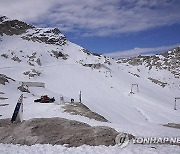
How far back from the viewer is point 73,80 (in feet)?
222

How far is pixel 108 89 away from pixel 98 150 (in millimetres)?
51037

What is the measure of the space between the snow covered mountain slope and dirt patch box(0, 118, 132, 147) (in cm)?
600

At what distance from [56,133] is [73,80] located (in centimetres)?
Result: 5271

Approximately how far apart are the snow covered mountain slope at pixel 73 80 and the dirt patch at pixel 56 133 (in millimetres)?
5997

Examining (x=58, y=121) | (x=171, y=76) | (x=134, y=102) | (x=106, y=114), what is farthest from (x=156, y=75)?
(x=58, y=121)

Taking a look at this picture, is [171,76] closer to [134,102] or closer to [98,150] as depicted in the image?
[134,102]

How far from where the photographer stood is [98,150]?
39.3ft

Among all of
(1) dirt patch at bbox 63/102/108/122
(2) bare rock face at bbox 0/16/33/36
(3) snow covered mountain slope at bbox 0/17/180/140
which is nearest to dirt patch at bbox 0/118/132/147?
(3) snow covered mountain slope at bbox 0/17/180/140

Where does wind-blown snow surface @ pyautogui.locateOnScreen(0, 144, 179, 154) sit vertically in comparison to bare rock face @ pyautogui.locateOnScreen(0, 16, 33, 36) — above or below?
below

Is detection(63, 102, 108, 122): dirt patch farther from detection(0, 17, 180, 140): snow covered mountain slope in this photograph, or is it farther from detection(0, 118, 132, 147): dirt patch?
detection(0, 118, 132, 147): dirt patch

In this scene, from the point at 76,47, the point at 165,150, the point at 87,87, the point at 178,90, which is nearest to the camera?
the point at 165,150

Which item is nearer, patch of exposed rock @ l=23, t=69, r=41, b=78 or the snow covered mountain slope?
the snow covered mountain slope

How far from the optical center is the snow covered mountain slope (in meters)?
39.4

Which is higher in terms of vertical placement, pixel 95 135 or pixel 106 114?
pixel 95 135
